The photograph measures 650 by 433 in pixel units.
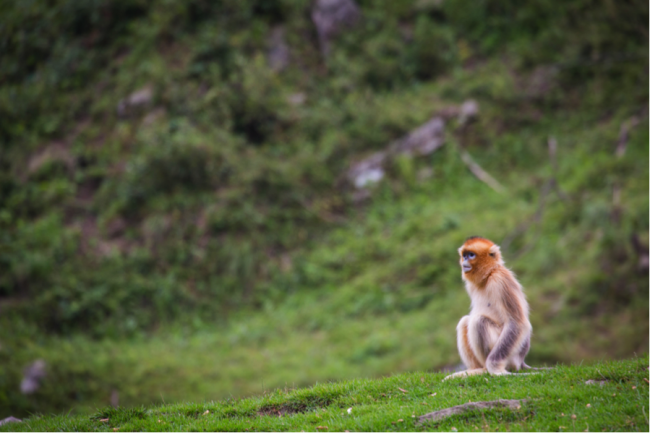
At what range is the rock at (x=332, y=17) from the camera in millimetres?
28844

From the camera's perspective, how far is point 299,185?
2408 cm

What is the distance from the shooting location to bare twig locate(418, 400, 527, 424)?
6.35 m

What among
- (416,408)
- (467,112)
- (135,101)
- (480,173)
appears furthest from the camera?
(135,101)

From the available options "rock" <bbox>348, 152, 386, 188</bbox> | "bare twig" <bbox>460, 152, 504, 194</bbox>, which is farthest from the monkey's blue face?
"rock" <bbox>348, 152, 386, 188</bbox>

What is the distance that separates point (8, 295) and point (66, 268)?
2414mm

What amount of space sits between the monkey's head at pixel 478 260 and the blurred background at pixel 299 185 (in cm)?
853

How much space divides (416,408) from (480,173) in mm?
17593

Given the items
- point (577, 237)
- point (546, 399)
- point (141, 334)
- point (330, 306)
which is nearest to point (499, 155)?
point (577, 237)

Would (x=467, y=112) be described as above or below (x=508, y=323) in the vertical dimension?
above

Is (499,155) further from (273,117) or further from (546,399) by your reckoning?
(546,399)

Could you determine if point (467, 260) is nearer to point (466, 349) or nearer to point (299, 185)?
point (466, 349)

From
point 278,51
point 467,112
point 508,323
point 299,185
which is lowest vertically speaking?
point 508,323

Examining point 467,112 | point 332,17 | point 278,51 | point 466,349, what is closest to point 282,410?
point 466,349

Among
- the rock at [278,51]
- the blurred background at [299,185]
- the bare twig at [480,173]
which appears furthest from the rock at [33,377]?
the bare twig at [480,173]
